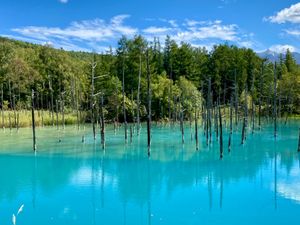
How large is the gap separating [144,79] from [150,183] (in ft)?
124

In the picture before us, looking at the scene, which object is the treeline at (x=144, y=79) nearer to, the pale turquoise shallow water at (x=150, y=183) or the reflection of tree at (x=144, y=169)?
the pale turquoise shallow water at (x=150, y=183)

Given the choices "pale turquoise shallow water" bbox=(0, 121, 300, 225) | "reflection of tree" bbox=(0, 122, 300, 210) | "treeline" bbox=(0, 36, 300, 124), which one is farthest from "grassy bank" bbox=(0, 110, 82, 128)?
"reflection of tree" bbox=(0, 122, 300, 210)

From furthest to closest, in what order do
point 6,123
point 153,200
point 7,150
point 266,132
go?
1. point 6,123
2. point 266,132
3. point 7,150
4. point 153,200

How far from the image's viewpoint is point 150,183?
25.1 m

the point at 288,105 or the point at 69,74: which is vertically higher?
the point at 69,74

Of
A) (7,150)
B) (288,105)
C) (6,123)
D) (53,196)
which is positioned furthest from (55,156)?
(288,105)

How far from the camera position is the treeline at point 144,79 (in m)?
61.9

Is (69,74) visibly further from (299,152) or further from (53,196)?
(53,196)

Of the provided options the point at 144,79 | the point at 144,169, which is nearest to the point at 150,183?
the point at 144,169

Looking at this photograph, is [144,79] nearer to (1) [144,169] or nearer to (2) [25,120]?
(2) [25,120]

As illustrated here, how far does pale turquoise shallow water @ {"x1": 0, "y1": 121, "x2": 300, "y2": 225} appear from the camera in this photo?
1817 centimetres

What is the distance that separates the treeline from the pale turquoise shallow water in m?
20.2

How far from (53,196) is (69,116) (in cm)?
4390

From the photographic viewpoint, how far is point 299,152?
3438 cm
